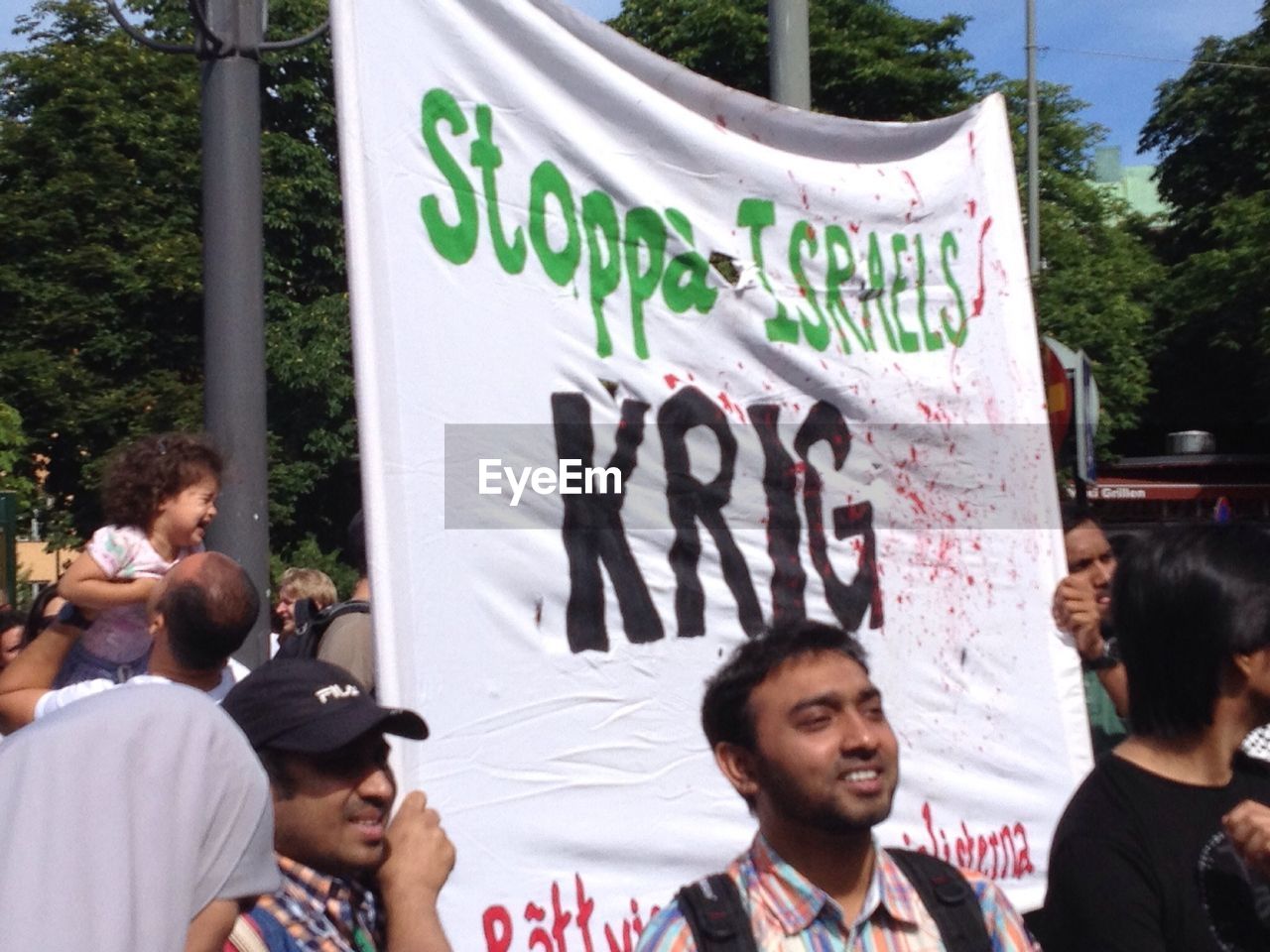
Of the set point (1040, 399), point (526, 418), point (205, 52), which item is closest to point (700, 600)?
point (526, 418)

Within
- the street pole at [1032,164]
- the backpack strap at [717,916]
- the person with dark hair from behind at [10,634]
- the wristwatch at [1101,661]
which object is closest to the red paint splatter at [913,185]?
the wristwatch at [1101,661]

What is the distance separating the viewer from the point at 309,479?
23312 millimetres

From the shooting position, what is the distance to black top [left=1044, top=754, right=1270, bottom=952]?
2035mm

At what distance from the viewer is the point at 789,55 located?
5199mm

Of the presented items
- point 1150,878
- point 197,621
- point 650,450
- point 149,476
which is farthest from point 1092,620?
point 149,476

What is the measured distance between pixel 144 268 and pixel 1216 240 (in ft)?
59.6

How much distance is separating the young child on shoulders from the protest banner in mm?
939

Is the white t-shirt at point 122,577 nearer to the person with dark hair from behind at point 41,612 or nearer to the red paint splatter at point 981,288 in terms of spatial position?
the person with dark hair from behind at point 41,612

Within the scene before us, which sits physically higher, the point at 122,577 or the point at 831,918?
the point at 122,577

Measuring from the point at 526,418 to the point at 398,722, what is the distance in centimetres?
65

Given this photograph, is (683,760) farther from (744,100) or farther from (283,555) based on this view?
(283,555)

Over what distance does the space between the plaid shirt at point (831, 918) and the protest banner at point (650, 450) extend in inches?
23.3

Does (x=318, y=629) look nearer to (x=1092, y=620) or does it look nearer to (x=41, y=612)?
(x=41, y=612)

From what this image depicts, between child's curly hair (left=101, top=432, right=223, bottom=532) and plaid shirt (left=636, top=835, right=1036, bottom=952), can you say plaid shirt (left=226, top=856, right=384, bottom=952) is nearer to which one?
plaid shirt (left=636, top=835, right=1036, bottom=952)
